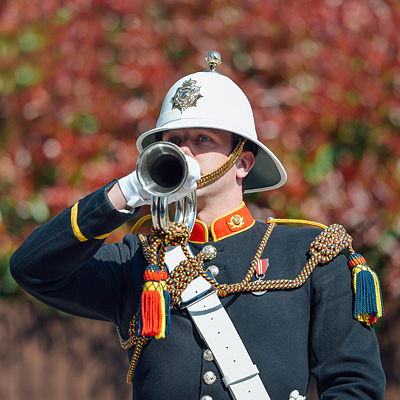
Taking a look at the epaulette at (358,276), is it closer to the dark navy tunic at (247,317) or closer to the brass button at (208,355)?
the dark navy tunic at (247,317)

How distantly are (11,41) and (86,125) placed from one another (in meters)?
1.03

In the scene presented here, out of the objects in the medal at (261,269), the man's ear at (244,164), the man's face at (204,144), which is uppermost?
the man's face at (204,144)

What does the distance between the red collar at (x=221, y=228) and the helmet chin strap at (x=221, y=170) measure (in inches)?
6.5

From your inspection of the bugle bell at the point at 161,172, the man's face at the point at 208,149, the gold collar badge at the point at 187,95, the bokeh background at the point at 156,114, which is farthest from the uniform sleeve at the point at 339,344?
the bokeh background at the point at 156,114

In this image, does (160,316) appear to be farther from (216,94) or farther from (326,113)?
(326,113)

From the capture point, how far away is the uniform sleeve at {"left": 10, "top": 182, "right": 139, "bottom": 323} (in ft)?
8.48

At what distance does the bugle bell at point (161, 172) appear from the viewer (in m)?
2.50

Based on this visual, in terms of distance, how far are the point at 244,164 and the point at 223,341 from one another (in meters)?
0.76

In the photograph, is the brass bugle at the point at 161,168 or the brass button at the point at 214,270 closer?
the brass bugle at the point at 161,168

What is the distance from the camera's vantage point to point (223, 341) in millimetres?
2650

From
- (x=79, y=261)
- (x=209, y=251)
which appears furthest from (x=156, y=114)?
(x=79, y=261)

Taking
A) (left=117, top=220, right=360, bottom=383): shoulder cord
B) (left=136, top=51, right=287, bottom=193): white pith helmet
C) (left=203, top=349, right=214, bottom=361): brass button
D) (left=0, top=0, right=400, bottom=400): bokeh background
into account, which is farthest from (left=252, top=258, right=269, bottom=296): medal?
(left=0, top=0, right=400, bottom=400): bokeh background

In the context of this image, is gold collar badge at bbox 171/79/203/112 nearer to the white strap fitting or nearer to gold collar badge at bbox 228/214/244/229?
gold collar badge at bbox 228/214/244/229

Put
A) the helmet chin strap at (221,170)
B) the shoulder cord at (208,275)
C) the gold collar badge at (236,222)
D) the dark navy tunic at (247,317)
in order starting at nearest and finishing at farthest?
the dark navy tunic at (247,317) → the shoulder cord at (208,275) → the helmet chin strap at (221,170) → the gold collar badge at (236,222)
